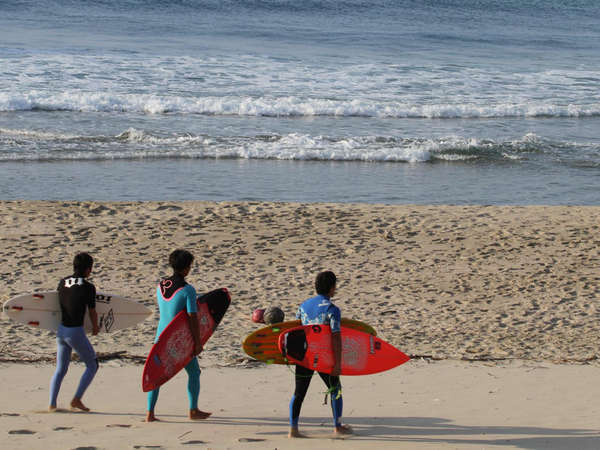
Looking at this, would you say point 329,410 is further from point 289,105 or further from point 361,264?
point 289,105

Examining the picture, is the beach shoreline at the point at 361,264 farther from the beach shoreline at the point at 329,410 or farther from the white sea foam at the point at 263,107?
the white sea foam at the point at 263,107

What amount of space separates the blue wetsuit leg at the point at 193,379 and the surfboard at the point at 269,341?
36 cm

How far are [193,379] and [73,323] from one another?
878 millimetres

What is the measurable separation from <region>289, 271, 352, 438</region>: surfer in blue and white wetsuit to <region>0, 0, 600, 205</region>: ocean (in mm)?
7873

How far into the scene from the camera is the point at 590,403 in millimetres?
6113

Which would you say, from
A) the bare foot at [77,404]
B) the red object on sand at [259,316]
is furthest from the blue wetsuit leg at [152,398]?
the red object on sand at [259,316]

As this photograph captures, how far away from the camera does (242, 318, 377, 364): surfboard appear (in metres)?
5.57

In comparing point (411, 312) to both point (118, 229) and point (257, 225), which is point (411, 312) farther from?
point (118, 229)

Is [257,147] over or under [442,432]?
over

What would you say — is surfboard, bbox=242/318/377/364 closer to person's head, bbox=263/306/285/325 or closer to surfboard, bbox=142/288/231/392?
surfboard, bbox=142/288/231/392

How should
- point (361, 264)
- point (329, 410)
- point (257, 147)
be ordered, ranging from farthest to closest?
1. point (257, 147)
2. point (361, 264)
3. point (329, 410)

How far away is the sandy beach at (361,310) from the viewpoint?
5562mm

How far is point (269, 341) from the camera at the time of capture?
18.4ft

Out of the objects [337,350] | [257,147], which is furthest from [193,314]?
[257,147]
